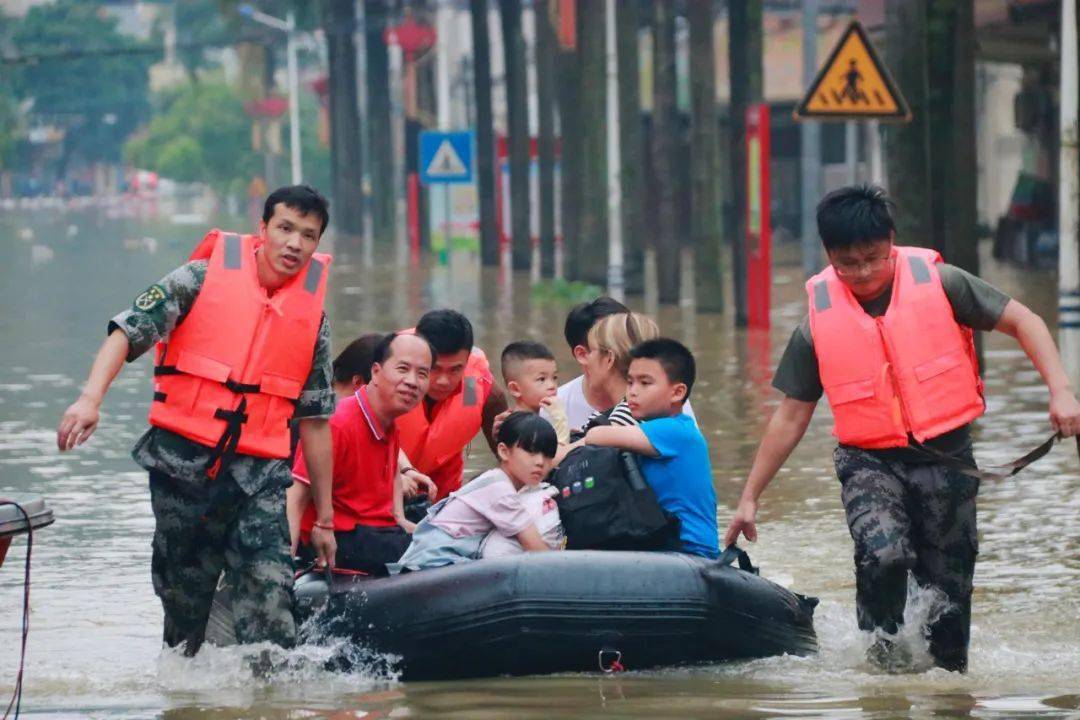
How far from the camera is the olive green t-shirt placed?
8.14 m

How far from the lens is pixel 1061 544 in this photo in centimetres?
1168

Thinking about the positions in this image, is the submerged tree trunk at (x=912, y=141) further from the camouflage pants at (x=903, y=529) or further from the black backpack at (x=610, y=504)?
the camouflage pants at (x=903, y=529)

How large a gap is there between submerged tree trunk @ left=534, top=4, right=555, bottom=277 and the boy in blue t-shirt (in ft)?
86.5

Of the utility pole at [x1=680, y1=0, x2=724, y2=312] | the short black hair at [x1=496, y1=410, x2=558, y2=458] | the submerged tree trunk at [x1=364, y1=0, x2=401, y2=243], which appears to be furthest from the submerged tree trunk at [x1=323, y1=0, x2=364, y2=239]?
the short black hair at [x1=496, y1=410, x2=558, y2=458]

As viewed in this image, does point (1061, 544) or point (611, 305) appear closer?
point (611, 305)

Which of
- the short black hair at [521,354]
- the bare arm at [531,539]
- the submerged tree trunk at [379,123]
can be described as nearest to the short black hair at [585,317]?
the short black hair at [521,354]

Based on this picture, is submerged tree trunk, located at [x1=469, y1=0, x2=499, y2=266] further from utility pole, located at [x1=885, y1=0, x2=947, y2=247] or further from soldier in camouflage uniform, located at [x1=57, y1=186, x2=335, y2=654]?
soldier in camouflage uniform, located at [x1=57, y1=186, x2=335, y2=654]

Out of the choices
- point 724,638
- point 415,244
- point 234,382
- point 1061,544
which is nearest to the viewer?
point 234,382

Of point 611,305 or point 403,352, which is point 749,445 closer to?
point 611,305

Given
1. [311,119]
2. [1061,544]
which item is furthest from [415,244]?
[311,119]

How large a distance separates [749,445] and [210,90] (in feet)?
336

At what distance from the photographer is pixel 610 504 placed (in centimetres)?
877

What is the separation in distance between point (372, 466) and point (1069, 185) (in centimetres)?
1249

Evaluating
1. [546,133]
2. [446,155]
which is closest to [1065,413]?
[546,133]
